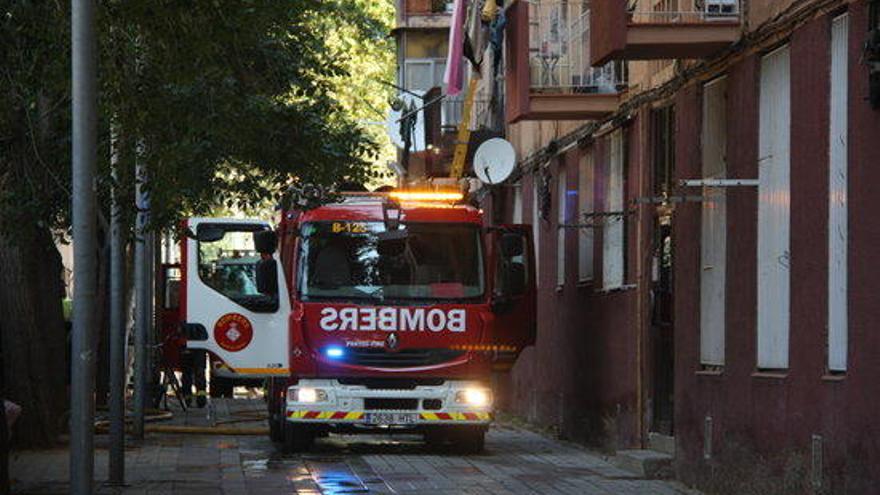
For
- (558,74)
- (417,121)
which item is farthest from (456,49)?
(558,74)

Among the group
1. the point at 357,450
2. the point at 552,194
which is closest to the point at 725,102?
the point at 357,450

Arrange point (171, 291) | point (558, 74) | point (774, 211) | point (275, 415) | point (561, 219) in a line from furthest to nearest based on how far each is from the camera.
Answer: point (171, 291)
point (561, 219)
point (275, 415)
point (558, 74)
point (774, 211)

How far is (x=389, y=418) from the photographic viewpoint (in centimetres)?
2195

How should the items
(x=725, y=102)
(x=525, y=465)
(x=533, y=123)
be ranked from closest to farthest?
(x=725, y=102), (x=525, y=465), (x=533, y=123)

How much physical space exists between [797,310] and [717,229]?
120 inches

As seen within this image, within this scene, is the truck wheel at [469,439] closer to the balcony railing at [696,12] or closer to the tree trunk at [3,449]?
the balcony railing at [696,12]

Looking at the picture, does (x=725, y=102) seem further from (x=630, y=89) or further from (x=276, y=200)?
(x=276, y=200)

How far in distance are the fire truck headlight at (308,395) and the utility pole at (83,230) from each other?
30.8ft

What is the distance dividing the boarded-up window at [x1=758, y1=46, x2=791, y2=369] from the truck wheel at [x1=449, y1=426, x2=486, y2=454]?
21.8ft

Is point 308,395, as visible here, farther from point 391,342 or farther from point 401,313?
point 401,313

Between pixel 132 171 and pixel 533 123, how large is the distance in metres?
11.7

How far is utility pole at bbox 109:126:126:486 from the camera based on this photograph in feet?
57.9

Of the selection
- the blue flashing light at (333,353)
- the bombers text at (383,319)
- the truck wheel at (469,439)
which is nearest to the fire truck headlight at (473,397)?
the truck wheel at (469,439)

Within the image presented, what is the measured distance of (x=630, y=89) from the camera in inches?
866
